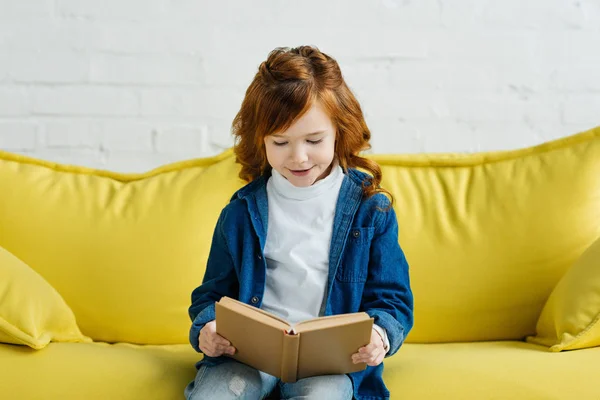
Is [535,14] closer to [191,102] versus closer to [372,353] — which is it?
[191,102]

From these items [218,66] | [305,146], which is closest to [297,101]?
[305,146]

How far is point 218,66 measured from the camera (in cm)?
244

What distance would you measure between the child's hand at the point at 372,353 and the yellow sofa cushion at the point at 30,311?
652 millimetres

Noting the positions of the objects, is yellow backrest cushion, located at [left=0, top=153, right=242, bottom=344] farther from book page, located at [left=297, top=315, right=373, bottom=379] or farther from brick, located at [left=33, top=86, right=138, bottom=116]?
book page, located at [left=297, top=315, right=373, bottom=379]

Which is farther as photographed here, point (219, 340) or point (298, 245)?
point (298, 245)

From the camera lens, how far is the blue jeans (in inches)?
57.1

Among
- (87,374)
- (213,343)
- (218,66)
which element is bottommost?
(87,374)

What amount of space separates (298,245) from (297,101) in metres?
0.28

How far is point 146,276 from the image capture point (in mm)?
1960

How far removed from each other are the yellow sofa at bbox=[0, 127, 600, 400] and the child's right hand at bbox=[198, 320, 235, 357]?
23 centimetres

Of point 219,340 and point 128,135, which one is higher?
point 128,135

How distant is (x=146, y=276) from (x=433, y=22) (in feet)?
3.71

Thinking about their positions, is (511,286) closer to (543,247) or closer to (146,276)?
(543,247)

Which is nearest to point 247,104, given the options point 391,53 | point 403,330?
point 403,330
